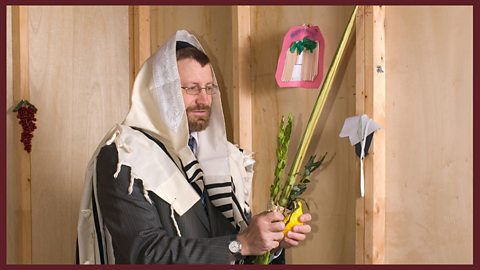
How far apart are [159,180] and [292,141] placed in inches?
28.3

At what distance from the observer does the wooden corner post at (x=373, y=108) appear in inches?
91.0

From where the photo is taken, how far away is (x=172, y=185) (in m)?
2.07

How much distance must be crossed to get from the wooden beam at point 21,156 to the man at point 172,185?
0.79 metres

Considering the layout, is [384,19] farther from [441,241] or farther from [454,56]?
[441,241]

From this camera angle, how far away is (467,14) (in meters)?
2.15

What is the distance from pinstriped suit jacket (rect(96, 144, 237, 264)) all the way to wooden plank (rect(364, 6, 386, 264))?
0.59 metres

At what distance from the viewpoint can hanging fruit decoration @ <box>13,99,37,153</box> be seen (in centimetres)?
280

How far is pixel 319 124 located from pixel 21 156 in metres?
1.27

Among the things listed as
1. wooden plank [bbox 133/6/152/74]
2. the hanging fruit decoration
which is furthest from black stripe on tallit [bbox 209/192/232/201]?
wooden plank [bbox 133/6/152/74]

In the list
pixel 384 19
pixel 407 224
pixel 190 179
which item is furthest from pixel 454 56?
pixel 190 179

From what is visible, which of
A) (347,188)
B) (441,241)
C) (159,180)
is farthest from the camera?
(347,188)

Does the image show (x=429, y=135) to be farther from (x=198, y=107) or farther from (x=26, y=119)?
(x=26, y=119)

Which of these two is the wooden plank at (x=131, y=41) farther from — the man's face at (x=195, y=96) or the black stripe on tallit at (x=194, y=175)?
the black stripe on tallit at (x=194, y=175)

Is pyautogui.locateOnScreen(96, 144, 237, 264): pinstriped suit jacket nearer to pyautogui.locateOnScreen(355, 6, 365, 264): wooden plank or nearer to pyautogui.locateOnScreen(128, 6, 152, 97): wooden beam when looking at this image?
pyautogui.locateOnScreen(355, 6, 365, 264): wooden plank
